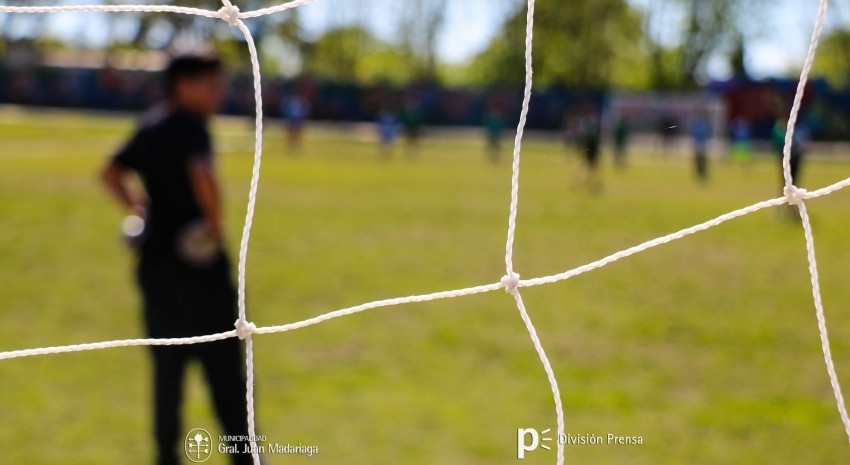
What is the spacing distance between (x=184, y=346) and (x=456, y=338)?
9.74 ft

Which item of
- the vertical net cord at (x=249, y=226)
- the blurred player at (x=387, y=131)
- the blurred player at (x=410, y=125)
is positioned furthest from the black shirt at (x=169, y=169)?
the blurred player at (x=410, y=125)

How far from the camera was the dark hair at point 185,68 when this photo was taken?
3.38 meters

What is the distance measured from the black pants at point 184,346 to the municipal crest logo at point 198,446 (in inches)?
21.1

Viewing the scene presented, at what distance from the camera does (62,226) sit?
10445 mm

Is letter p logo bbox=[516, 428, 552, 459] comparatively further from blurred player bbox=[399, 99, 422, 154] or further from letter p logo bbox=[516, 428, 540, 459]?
blurred player bbox=[399, 99, 422, 154]

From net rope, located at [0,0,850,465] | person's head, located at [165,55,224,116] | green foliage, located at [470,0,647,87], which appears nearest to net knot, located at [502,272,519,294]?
net rope, located at [0,0,850,465]

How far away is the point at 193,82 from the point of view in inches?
133

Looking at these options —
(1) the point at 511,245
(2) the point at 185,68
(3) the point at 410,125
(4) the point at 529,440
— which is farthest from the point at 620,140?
(1) the point at 511,245

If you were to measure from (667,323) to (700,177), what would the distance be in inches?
551

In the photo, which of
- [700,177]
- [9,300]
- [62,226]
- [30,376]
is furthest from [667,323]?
[700,177]


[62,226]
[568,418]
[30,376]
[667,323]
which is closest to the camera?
[568,418]

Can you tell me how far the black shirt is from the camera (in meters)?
3.33

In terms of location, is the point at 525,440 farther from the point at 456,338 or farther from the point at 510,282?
the point at 510,282

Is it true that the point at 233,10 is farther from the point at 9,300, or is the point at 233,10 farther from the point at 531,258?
the point at 531,258
